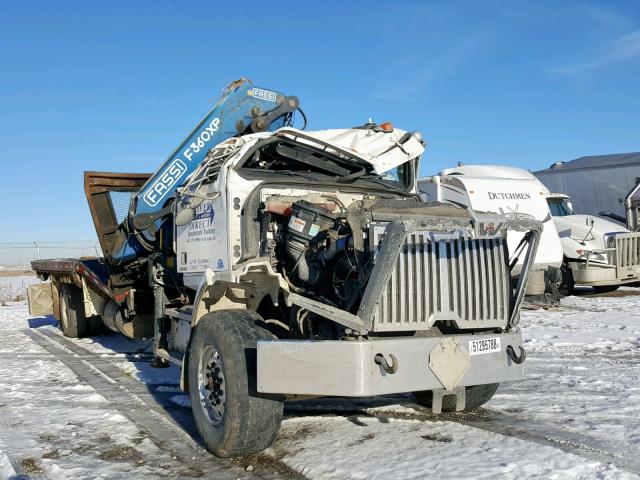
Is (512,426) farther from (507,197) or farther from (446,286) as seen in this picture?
(507,197)

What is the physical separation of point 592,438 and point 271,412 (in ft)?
8.03

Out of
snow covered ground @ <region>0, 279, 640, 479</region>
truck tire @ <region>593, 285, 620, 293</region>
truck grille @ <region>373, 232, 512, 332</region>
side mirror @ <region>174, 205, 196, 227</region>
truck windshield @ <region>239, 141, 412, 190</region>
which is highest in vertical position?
truck windshield @ <region>239, 141, 412, 190</region>

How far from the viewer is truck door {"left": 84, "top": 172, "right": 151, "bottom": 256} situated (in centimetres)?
891

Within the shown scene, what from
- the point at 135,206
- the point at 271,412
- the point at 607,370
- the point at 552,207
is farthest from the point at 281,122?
the point at 552,207

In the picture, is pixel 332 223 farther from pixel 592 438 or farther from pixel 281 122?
pixel 281 122

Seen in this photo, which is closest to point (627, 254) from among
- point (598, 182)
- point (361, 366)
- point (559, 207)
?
point (559, 207)

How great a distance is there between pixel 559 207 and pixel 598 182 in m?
4.08

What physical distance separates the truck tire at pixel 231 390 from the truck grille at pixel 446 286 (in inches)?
38.1

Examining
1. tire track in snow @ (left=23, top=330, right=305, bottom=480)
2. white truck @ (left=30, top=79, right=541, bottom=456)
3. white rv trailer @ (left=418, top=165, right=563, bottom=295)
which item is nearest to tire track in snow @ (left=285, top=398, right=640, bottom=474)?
white truck @ (left=30, top=79, right=541, bottom=456)

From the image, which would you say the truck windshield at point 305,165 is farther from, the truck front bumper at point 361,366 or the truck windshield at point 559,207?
the truck windshield at point 559,207

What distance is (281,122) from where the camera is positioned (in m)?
7.84

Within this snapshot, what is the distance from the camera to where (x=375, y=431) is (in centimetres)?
532

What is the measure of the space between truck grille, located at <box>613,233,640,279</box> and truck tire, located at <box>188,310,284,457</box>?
12.0 meters

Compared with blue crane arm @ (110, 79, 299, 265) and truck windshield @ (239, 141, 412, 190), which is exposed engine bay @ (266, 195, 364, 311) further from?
blue crane arm @ (110, 79, 299, 265)
